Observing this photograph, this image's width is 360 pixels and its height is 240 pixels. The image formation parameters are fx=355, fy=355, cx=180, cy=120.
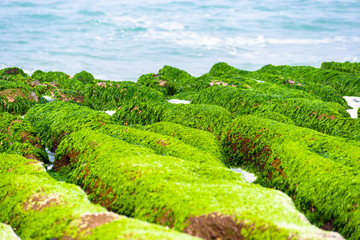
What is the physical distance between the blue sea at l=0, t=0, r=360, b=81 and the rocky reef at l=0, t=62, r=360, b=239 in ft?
69.5

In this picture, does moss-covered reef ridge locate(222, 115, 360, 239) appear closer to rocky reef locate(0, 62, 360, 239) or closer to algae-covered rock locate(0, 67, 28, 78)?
rocky reef locate(0, 62, 360, 239)

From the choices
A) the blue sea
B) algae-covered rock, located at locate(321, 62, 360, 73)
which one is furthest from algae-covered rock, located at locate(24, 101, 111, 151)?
the blue sea

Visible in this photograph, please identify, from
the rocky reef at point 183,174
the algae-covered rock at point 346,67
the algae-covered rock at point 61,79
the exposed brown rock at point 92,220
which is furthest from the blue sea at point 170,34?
the exposed brown rock at point 92,220

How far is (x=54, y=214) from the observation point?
351 cm

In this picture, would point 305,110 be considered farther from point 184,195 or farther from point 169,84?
point 169,84

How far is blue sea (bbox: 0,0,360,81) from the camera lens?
32.9m

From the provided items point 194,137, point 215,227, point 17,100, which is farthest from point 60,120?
point 215,227

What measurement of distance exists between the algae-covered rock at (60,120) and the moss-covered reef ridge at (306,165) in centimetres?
273

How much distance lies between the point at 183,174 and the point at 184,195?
2.05ft

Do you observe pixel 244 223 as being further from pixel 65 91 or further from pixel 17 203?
pixel 65 91

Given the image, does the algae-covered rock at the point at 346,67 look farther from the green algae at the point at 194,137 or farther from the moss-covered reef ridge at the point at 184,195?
the moss-covered reef ridge at the point at 184,195

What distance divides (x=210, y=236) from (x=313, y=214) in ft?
6.76

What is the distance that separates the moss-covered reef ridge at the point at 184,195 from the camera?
3.16 m

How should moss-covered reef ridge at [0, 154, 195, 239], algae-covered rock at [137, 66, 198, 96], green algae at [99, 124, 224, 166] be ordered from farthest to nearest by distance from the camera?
algae-covered rock at [137, 66, 198, 96], green algae at [99, 124, 224, 166], moss-covered reef ridge at [0, 154, 195, 239]
